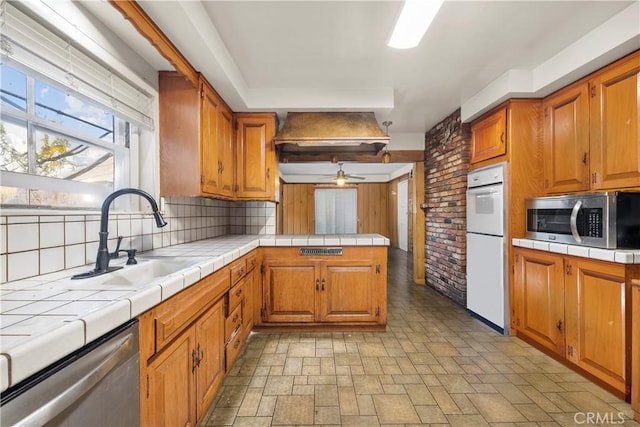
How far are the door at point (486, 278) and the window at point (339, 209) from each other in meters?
5.61

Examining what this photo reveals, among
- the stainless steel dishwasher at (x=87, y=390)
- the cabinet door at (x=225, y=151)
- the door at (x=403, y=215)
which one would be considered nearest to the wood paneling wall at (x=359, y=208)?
the door at (x=403, y=215)

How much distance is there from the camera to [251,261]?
7.69 ft

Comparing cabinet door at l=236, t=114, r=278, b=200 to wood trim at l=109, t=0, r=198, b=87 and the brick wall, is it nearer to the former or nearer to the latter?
wood trim at l=109, t=0, r=198, b=87

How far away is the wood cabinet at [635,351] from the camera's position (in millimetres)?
1481

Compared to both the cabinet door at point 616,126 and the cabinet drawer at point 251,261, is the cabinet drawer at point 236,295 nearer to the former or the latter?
the cabinet drawer at point 251,261

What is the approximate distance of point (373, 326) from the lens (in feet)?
8.48

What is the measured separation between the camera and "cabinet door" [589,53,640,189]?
1.75 m

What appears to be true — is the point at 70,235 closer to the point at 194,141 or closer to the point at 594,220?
the point at 194,141

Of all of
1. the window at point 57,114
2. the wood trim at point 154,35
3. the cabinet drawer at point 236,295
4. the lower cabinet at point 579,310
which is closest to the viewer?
the window at point 57,114

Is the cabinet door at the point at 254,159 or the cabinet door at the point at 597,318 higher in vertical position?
the cabinet door at the point at 254,159

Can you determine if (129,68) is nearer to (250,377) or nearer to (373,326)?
(250,377)

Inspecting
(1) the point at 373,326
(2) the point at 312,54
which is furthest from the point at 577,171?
(2) the point at 312,54

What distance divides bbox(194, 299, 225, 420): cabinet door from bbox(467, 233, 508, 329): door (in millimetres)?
2480

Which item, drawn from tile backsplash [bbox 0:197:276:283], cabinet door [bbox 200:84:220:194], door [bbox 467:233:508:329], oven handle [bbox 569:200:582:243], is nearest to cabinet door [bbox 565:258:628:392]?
oven handle [bbox 569:200:582:243]
